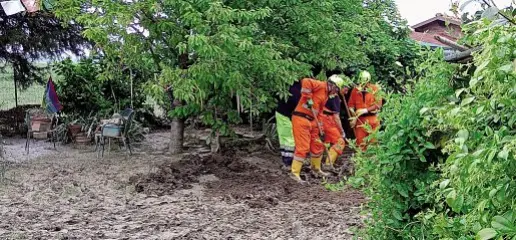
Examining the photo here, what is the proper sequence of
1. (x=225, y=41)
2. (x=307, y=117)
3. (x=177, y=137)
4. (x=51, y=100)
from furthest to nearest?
1. (x=51, y=100)
2. (x=177, y=137)
3. (x=307, y=117)
4. (x=225, y=41)

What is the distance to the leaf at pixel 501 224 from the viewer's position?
4.02ft

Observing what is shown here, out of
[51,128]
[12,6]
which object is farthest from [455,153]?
[51,128]

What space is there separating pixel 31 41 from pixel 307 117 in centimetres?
637

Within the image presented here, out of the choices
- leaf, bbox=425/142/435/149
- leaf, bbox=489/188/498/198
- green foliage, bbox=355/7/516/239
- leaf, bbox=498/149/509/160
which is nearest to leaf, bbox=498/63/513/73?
green foliage, bbox=355/7/516/239

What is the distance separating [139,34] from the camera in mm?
7672

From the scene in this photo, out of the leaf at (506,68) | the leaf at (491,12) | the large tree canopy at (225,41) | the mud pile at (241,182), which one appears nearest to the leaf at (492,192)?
the leaf at (506,68)

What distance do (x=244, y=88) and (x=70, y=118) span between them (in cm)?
475

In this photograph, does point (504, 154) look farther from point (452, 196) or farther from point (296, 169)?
point (296, 169)

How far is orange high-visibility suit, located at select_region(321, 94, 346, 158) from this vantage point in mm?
7449

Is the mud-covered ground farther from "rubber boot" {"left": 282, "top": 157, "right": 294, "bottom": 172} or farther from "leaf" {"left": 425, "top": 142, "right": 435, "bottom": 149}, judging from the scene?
"leaf" {"left": 425, "top": 142, "right": 435, "bottom": 149}

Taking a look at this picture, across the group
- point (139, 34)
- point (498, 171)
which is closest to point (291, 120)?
point (139, 34)

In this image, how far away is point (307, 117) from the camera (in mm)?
6988

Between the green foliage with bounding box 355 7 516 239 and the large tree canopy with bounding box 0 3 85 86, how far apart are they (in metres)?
9.00

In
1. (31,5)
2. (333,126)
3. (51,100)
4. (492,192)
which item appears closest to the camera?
(492,192)
